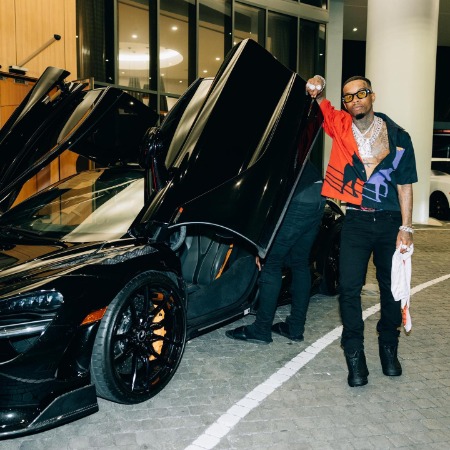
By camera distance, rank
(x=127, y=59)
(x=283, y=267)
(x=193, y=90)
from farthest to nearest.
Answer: (x=127, y=59) < (x=283, y=267) < (x=193, y=90)

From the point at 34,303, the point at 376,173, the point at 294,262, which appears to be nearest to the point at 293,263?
the point at 294,262

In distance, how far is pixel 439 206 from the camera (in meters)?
16.2

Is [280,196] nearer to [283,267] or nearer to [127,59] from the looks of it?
[283,267]

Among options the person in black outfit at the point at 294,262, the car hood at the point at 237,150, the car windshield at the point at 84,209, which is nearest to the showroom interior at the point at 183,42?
the car windshield at the point at 84,209

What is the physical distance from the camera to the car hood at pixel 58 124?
4.12m

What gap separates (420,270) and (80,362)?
6.22 meters

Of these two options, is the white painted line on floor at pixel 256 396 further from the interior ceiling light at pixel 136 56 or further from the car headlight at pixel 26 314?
the interior ceiling light at pixel 136 56

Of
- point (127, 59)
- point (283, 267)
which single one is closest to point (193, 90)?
point (283, 267)

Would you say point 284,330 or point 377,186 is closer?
point 377,186

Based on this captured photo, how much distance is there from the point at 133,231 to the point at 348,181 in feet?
4.85

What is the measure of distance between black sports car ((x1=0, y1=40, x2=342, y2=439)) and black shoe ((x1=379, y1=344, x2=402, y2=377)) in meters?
1.10

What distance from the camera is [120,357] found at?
129 inches

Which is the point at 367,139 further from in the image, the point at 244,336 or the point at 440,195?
the point at 440,195

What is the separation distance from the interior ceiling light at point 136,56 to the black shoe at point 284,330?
875cm
